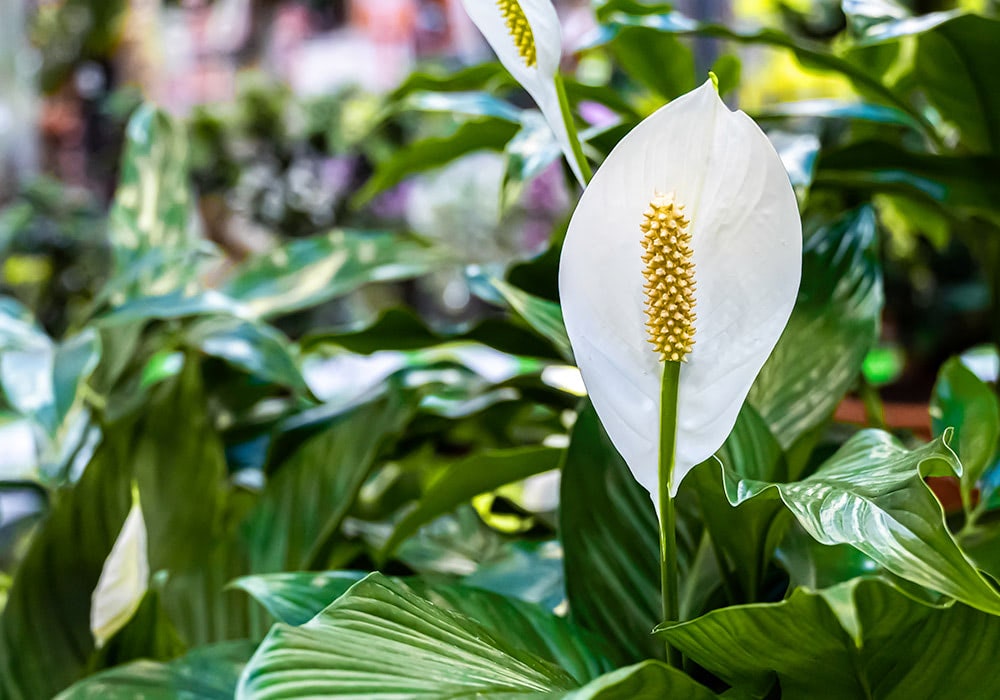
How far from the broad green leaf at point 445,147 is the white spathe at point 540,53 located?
22cm

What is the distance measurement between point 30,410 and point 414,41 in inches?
53.2

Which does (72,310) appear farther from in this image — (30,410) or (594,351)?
(594,351)

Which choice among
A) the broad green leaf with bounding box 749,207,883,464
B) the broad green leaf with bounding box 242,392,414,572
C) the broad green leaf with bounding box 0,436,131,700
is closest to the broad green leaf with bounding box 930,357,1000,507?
the broad green leaf with bounding box 749,207,883,464

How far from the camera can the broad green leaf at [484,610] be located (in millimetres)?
332

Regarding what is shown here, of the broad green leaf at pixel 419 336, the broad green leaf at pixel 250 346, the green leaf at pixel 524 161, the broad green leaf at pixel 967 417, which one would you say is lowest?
the broad green leaf at pixel 250 346

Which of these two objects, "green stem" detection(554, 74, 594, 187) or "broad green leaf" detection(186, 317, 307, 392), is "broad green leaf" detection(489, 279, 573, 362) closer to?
"green stem" detection(554, 74, 594, 187)

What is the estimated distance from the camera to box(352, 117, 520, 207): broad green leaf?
549 mm

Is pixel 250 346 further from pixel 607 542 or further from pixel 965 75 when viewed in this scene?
pixel 965 75

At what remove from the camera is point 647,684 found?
0.80 ft

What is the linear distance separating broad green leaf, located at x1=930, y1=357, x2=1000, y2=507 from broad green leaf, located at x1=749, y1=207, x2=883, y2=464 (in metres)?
0.04

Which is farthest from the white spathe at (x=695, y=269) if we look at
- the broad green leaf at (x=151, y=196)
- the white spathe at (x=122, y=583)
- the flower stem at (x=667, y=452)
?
the broad green leaf at (x=151, y=196)

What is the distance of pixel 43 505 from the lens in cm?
68

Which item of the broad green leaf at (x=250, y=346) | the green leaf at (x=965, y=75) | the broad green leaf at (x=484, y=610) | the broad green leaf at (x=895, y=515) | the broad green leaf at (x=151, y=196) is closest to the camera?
the broad green leaf at (x=895, y=515)

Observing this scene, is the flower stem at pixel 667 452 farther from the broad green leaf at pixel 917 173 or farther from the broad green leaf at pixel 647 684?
the broad green leaf at pixel 917 173
